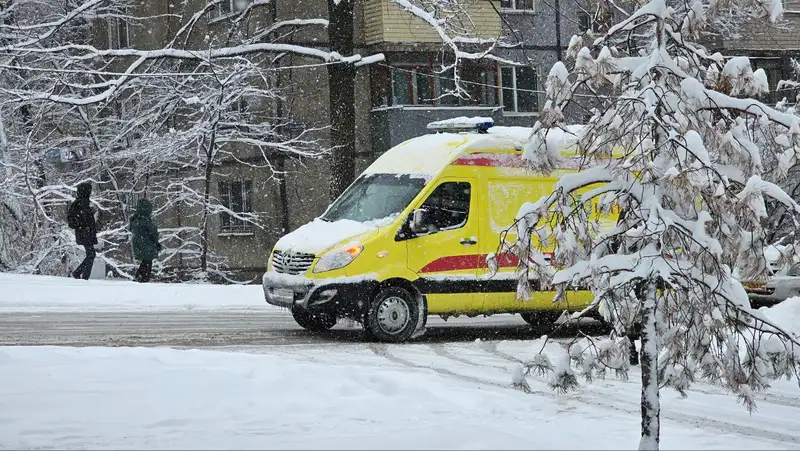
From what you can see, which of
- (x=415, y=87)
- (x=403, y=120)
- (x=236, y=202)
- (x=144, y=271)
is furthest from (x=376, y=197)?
(x=236, y=202)

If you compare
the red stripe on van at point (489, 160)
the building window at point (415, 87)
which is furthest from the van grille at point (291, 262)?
the building window at point (415, 87)

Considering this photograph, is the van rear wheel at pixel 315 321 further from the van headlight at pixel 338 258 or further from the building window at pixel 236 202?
the building window at pixel 236 202

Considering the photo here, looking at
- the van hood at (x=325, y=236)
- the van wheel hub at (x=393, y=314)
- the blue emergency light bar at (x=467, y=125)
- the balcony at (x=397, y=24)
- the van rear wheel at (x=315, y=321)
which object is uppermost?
Answer: the balcony at (x=397, y=24)

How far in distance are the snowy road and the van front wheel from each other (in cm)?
42

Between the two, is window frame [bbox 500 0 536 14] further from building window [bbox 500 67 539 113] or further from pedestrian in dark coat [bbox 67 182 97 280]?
pedestrian in dark coat [bbox 67 182 97 280]

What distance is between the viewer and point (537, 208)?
24.1ft

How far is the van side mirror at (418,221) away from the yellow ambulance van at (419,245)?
0.04 ft

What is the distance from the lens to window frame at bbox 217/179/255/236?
37.8 metres

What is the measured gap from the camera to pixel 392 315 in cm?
1422

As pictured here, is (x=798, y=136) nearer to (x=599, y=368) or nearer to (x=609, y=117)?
(x=609, y=117)

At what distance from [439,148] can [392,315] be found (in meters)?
2.10

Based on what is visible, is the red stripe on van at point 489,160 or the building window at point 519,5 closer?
the red stripe on van at point 489,160

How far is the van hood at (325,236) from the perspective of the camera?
14078mm

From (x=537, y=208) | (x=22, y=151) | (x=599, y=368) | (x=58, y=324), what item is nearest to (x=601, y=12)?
(x=537, y=208)
